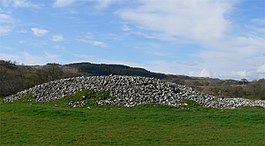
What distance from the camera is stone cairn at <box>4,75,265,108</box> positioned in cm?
3450

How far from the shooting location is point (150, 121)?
25797 mm

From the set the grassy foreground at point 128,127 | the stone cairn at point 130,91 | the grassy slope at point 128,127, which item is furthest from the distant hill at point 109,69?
the grassy slope at point 128,127

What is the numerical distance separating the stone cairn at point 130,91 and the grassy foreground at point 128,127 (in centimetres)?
188

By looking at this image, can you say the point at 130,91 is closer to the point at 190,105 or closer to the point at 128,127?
the point at 190,105

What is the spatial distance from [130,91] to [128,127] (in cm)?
1360

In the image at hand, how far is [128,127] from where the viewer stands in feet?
75.2

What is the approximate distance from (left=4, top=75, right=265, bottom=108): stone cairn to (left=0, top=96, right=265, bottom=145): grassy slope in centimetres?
192

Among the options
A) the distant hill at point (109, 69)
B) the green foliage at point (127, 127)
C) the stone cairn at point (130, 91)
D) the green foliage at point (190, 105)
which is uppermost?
the distant hill at point (109, 69)

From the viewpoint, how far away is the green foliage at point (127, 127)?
18.4m

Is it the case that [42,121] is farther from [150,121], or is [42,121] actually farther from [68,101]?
[68,101]

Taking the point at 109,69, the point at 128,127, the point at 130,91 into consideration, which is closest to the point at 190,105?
the point at 130,91

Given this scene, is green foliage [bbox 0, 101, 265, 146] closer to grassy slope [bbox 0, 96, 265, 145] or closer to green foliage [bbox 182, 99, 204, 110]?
grassy slope [bbox 0, 96, 265, 145]

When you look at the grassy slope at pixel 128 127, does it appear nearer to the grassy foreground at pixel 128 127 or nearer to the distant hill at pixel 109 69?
the grassy foreground at pixel 128 127

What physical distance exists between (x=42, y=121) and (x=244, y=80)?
108m
